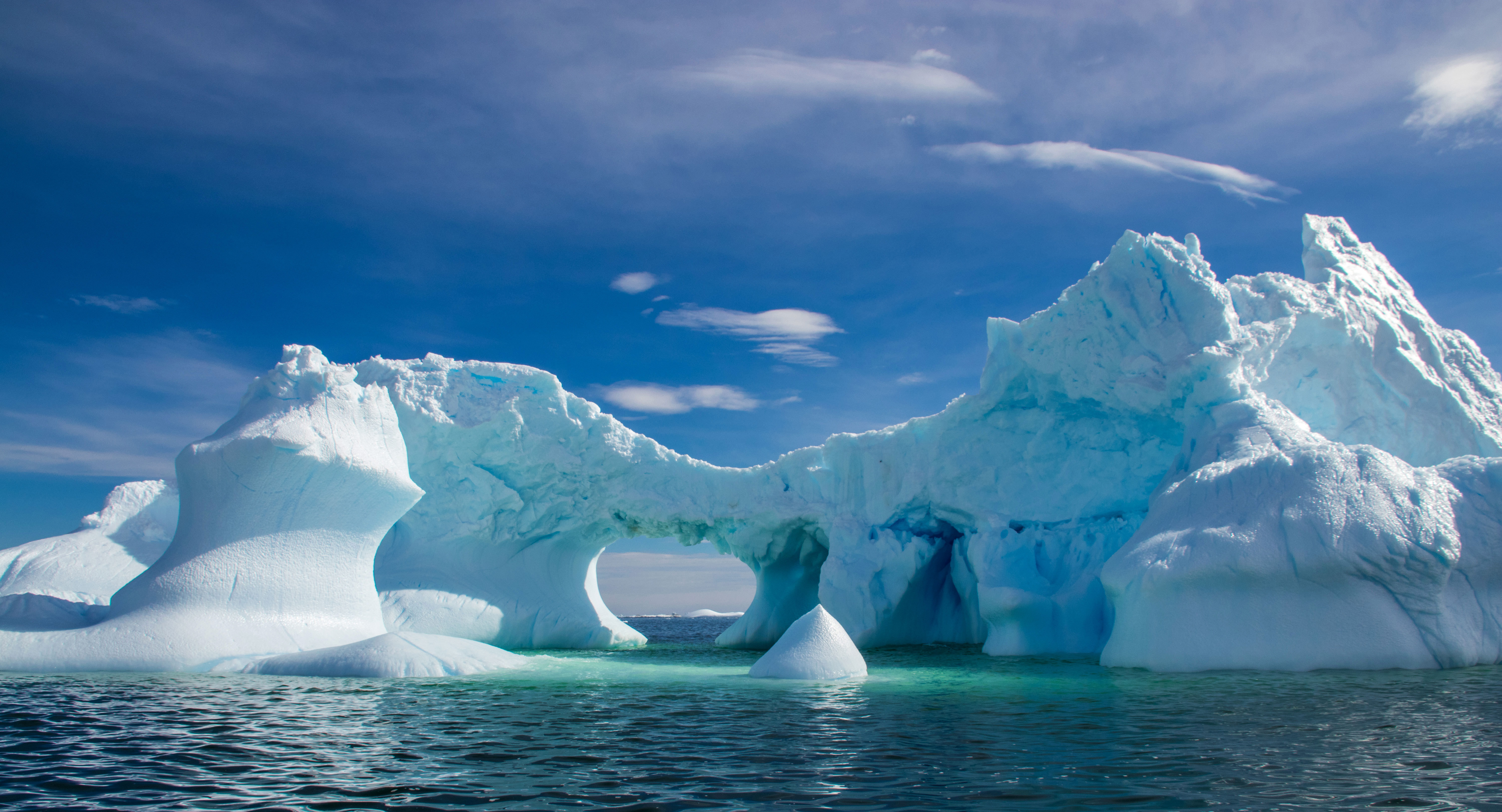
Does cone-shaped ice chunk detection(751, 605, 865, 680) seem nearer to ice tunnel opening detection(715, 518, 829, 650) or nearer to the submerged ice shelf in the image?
the submerged ice shelf

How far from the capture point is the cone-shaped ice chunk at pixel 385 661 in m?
11.7

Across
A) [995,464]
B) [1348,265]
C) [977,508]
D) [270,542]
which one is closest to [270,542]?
[270,542]

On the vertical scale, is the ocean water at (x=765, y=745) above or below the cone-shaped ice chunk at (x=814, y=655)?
below

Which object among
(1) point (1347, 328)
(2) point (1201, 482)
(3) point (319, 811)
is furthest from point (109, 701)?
(1) point (1347, 328)

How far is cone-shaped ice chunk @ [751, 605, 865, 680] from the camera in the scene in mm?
11789

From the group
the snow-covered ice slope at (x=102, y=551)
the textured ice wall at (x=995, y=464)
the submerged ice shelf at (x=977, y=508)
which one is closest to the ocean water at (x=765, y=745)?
the submerged ice shelf at (x=977, y=508)

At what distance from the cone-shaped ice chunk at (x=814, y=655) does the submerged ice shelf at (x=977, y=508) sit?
3.94 m

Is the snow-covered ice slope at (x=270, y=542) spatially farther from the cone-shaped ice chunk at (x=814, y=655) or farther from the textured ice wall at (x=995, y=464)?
the cone-shaped ice chunk at (x=814, y=655)

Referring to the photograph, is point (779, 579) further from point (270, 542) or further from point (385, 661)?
point (385, 661)

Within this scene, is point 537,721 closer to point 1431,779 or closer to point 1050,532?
point 1431,779

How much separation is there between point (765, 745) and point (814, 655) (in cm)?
566

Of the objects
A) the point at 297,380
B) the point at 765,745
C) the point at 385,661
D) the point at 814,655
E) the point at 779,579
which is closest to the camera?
the point at 765,745

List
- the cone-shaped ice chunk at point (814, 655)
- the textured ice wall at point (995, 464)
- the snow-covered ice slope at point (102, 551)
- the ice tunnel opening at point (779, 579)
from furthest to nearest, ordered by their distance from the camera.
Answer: the ice tunnel opening at point (779, 579), the snow-covered ice slope at point (102, 551), the textured ice wall at point (995, 464), the cone-shaped ice chunk at point (814, 655)

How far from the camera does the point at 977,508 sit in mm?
20031
